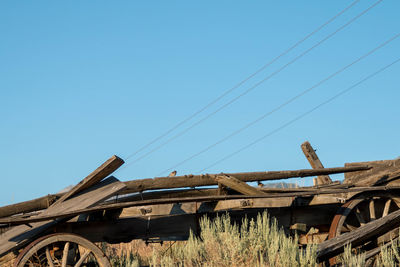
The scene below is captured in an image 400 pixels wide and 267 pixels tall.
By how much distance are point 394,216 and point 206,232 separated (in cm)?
318

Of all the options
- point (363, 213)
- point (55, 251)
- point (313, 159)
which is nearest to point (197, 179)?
point (55, 251)

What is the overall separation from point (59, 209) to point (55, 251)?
1.98 ft

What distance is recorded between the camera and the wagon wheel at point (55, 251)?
6.70 metres

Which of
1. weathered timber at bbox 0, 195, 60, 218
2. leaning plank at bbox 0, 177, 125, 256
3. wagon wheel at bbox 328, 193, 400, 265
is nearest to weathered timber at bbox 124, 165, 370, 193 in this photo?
leaning plank at bbox 0, 177, 125, 256

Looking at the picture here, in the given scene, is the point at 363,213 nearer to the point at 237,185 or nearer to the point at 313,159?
the point at 313,159

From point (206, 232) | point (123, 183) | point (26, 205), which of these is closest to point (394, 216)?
point (206, 232)

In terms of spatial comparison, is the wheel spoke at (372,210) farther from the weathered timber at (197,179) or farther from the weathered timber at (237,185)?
the weathered timber at (237,185)

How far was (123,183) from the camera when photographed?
24.7 ft

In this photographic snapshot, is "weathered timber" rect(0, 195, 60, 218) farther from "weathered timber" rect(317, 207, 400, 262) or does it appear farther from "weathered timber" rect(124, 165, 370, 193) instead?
"weathered timber" rect(317, 207, 400, 262)

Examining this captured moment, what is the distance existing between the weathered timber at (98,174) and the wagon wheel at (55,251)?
2.24ft

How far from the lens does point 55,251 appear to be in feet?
23.6

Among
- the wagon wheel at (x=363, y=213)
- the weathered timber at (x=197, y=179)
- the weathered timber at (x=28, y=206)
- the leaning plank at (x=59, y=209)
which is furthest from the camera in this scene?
the wagon wheel at (x=363, y=213)

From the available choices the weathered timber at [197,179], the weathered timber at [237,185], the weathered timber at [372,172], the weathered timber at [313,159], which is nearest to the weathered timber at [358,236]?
the weathered timber at [372,172]

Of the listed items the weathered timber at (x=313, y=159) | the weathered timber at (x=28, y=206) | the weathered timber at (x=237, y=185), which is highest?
the weathered timber at (x=313, y=159)
